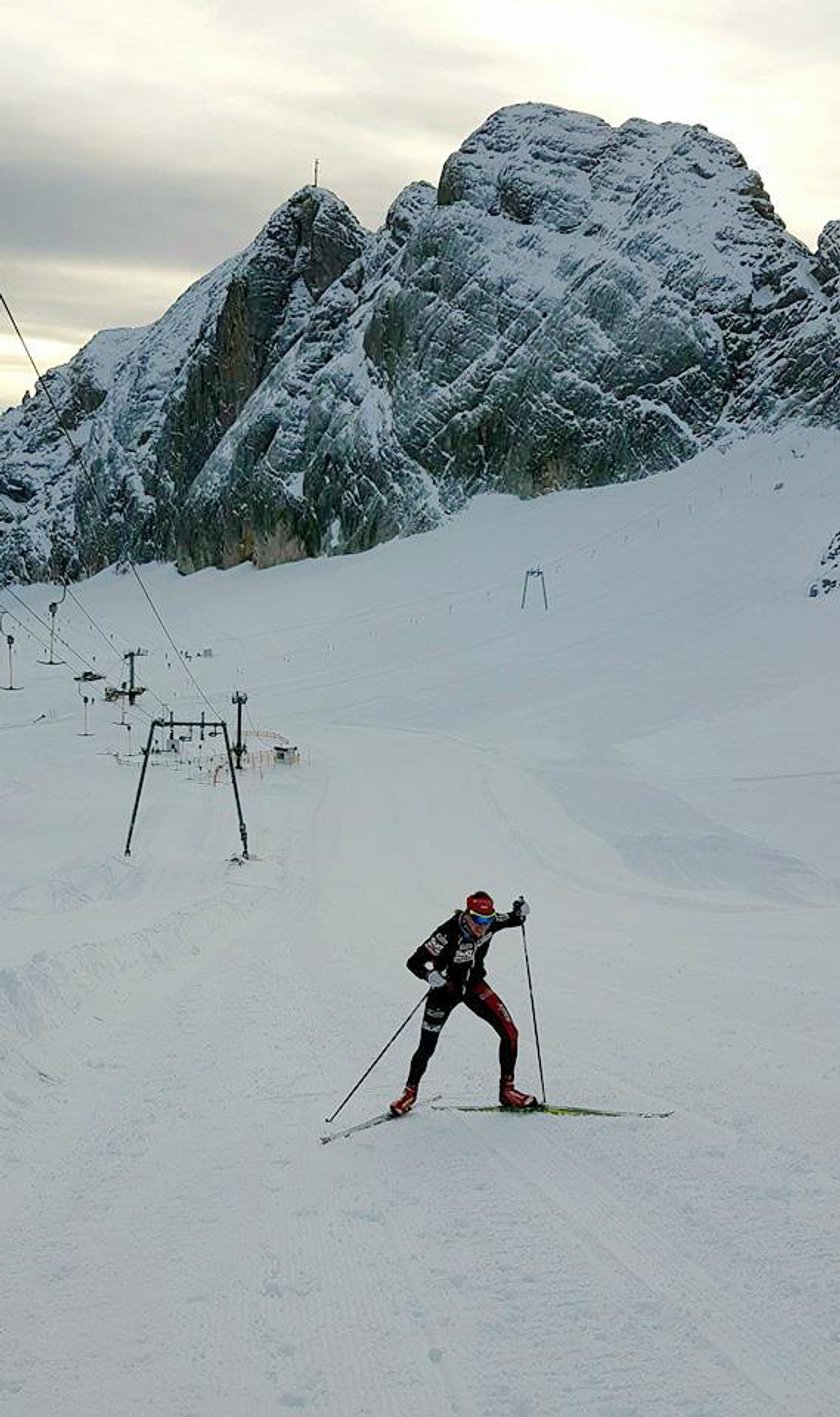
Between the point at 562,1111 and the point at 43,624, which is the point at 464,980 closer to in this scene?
Result: the point at 562,1111

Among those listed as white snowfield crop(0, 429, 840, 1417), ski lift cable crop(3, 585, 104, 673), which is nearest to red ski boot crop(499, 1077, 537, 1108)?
white snowfield crop(0, 429, 840, 1417)

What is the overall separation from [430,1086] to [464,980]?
1778 mm

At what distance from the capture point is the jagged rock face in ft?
340

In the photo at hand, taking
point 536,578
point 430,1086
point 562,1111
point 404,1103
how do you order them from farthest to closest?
point 536,578, point 430,1086, point 404,1103, point 562,1111

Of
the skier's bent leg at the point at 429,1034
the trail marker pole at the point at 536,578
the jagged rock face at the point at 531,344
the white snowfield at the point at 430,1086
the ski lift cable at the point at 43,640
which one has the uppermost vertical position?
the jagged rock face at the point at 531,344

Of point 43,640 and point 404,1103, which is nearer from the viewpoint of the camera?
point 404,1103

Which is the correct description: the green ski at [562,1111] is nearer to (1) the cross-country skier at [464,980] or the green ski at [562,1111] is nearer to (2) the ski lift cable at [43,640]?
(1) the cross-country skier at [464,980]

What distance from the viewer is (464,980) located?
10719 millimetres

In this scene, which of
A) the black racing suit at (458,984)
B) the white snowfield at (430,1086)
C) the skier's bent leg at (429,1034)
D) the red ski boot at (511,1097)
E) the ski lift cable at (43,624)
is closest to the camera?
the white snowfield at (430,1086)

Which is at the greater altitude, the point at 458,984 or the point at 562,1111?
the point at 458,984

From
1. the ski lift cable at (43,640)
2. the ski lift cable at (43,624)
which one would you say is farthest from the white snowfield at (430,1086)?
the ski lift cable at (43,624)

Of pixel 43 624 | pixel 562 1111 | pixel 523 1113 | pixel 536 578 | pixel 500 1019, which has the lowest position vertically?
pixel 523 1113

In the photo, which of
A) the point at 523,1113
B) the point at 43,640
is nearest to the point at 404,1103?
the point at 523,1113

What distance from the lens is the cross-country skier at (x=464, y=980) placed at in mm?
10578
